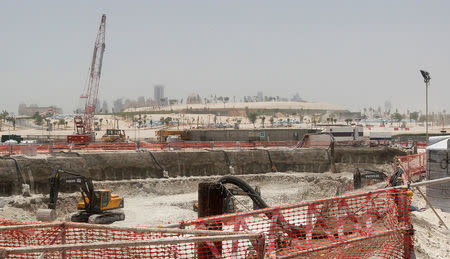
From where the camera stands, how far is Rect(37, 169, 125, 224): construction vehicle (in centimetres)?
2266

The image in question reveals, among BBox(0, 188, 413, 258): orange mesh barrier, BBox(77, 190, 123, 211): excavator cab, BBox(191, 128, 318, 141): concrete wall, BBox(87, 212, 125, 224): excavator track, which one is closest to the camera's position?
BBox(0, 188, 413, 258): orange mesh barrier

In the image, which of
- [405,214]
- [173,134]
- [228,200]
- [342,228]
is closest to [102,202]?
[228,200]

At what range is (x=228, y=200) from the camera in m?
10.5

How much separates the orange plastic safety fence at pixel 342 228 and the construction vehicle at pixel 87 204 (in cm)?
1544

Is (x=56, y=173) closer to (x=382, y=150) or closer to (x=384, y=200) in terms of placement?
(x=384, y=200)

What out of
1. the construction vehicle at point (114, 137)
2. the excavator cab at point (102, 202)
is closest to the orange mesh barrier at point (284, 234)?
the excavator cab at point (102, 202)

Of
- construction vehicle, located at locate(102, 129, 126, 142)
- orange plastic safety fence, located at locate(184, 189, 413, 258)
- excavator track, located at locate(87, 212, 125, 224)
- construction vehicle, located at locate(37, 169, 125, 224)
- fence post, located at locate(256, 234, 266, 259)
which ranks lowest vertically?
excavator track, located at locate(87, 212, 125, 224)

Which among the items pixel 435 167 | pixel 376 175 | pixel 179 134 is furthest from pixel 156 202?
pixel 179 134

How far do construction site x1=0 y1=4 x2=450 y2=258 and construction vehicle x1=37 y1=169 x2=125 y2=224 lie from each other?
2.1 inches

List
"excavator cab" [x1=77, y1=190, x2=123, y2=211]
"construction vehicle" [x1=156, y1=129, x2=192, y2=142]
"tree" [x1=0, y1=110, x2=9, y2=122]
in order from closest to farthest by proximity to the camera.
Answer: "excavator cab" [x1=77, y1=190, x2=123, y2=211] → "construction vehicle" [x1=156, y1=129, x2=192, y2=142] → "tree" [x1=0, y1=110, x2=9, y2=122]

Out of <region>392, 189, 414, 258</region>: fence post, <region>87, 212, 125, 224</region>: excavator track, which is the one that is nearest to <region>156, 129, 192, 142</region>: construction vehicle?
<region>87, 212, 125, 224</region>: excavator track

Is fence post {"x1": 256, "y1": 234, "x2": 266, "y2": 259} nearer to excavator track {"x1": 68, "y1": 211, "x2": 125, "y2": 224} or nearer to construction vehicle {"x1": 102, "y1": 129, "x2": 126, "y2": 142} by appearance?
excavator track {"x1": 68, "y1": 211, "x2": 125, "y2": 224}

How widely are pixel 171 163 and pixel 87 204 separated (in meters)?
16.0

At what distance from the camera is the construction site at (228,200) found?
25.1ft
